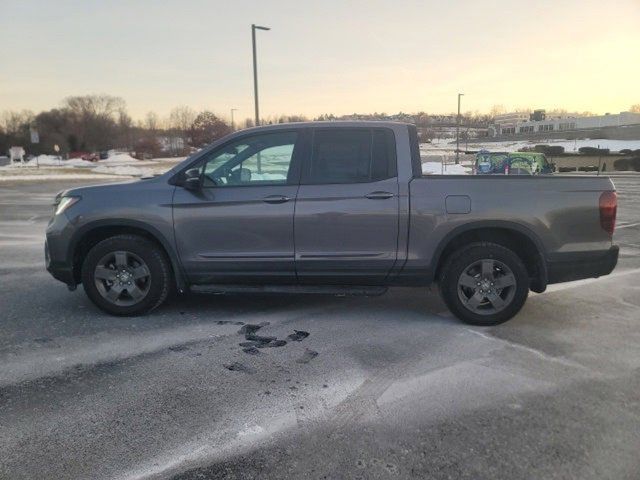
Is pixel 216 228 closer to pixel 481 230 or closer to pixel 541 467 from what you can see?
pixel 481 230

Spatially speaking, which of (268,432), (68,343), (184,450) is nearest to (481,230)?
(268,432)

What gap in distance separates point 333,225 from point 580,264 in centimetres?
229

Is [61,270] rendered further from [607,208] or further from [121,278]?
[607,208]

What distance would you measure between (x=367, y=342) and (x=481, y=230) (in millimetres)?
1492

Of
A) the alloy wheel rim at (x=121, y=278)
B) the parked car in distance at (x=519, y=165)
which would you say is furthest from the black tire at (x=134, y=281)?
the parked car in distance at (x=519, y=165)

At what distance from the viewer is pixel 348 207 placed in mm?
4586

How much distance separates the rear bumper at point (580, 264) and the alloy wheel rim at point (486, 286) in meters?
0.40

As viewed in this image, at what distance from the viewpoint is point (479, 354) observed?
13.4 ft

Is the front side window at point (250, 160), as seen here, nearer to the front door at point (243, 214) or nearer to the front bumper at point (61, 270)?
the front door at point (243, 214)

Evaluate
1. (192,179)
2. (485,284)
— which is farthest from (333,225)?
(485,284)

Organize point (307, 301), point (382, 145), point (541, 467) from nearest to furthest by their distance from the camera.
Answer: point (541, 467) → point (382, 145) → point (307, 301)

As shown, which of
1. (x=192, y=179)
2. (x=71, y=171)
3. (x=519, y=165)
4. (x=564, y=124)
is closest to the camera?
(x=192, y=179)

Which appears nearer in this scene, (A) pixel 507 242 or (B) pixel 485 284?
(B) pixel 485 284

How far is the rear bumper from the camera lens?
4.62 metres
